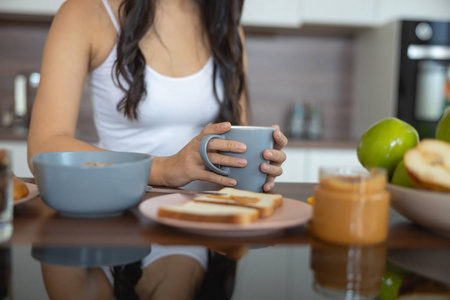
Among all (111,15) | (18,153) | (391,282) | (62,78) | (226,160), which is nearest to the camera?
(391,282)

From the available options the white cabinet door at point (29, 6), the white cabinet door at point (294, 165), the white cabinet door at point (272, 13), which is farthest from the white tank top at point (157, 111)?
the white cabinet door at point (29, 6)

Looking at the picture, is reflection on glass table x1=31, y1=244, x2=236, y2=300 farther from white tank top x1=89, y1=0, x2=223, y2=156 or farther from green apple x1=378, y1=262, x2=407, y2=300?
white tank top x1=89, y1=0, x2=223, y2=156

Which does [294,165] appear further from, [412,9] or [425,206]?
[425,206]

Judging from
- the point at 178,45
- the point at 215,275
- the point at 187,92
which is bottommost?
Result: the point at 215,275

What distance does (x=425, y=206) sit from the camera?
56 cm

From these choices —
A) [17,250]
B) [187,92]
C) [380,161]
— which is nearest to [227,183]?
[380,161]

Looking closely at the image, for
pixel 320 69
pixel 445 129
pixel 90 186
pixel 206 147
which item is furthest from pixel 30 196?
pixel 320 69

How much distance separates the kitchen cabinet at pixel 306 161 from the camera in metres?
2.25

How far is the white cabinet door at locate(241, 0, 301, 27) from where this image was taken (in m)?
2.37

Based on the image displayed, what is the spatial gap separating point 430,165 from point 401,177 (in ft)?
0.29

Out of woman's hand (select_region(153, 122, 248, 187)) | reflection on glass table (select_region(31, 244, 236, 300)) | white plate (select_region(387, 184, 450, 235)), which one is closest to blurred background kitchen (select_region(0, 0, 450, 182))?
woman's hand (select_region(153, 122, 248, 187))

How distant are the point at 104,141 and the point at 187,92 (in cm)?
31

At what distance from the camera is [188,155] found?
846 mm

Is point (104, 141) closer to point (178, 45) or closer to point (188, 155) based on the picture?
point (178, 45)
